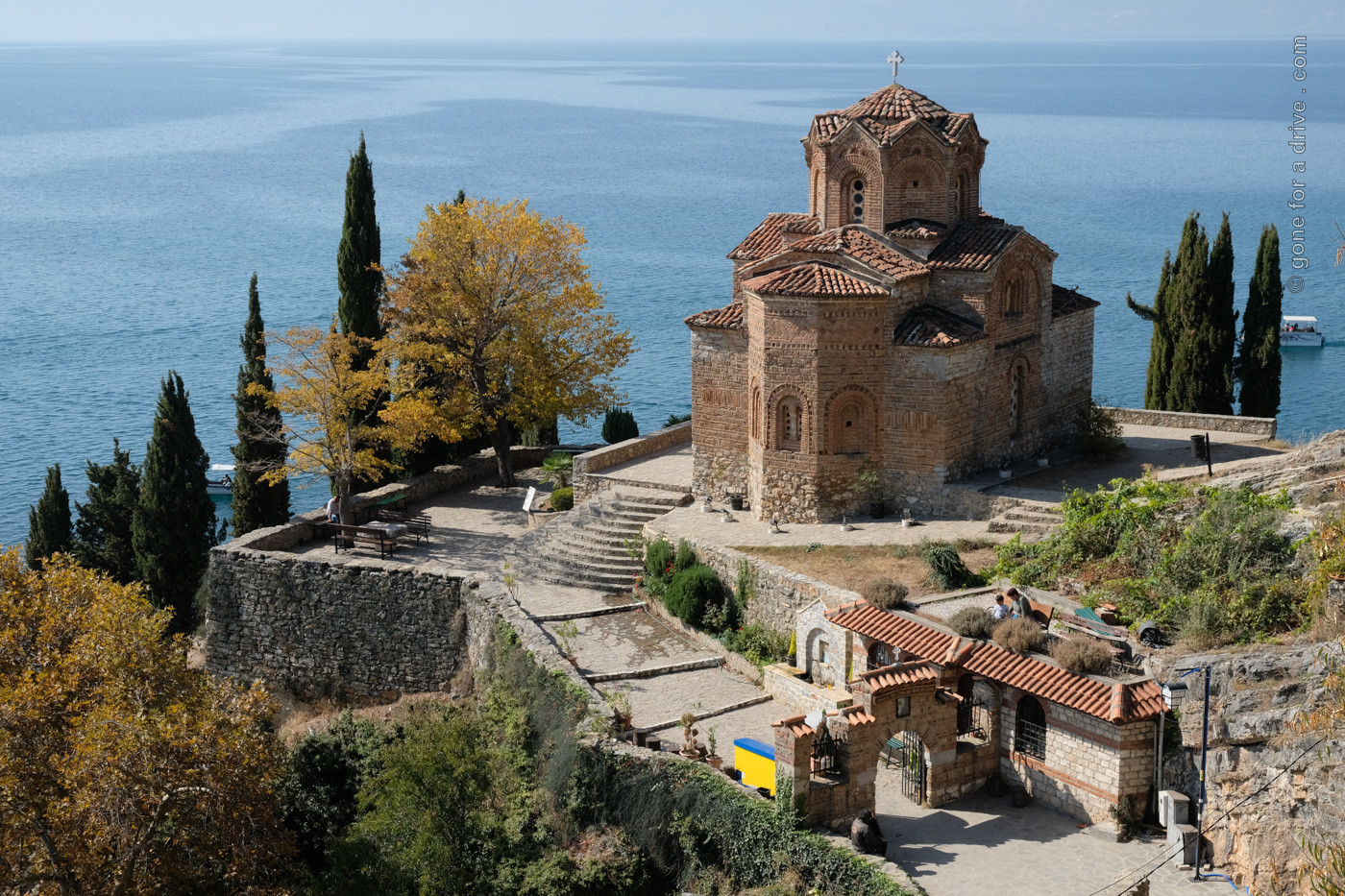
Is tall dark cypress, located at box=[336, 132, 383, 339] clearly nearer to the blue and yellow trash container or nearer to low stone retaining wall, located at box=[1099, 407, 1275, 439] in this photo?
low stone retaining wall, located at box=[1099, 407, 1275, 439]

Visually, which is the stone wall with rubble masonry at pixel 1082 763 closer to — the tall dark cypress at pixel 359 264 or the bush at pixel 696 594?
the bush at pixel 696 594

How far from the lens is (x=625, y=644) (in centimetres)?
2658

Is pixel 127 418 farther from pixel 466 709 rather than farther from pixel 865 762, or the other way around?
pixel 865 762

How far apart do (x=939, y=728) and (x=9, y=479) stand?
135ft

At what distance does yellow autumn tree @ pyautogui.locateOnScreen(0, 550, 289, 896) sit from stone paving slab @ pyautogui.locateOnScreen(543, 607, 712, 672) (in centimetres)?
682

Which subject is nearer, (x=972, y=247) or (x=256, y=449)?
(x=972, y=247)

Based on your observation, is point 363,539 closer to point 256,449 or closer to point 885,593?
point 256,449

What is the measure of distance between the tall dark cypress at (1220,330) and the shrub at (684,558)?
16.8 m

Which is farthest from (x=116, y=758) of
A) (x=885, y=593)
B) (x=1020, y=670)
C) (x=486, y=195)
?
(x=486, y=195)

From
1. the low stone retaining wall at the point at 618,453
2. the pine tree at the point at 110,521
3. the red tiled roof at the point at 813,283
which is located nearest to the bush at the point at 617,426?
the low stone retaining wall at the point at 618,453

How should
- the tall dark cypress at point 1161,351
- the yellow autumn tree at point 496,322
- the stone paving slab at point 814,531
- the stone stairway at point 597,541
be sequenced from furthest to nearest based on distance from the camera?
1. the tall dark cypress at point 1161,351
2. the yellow autumn tree at point 496,322
3. the stone stairway at point 597,541
4. the stone paving slab at point 814,531

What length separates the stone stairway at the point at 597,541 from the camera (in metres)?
29.4

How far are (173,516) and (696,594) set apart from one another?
1379 cm

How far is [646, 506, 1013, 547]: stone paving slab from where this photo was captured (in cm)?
2788
